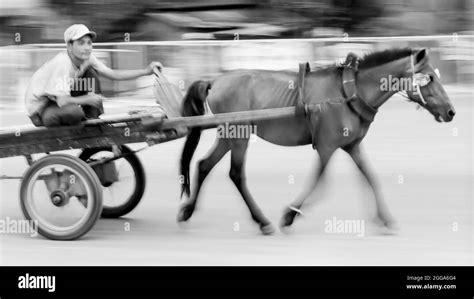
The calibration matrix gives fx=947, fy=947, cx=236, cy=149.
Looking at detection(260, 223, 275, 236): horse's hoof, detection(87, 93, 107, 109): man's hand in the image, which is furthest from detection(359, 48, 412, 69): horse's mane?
detection(87, 93, 107, 109): man's hand

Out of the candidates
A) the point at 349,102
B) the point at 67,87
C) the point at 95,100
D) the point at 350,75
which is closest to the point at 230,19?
the point at 350,75

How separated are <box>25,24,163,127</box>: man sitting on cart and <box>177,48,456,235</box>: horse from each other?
679 millimetres

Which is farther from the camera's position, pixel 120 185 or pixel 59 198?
pixel 120 185

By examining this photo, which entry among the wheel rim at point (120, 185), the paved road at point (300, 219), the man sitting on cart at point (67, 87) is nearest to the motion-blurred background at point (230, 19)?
the paved road at point (300, 219)

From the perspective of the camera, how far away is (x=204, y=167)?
24.9 feet

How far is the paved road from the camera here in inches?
270

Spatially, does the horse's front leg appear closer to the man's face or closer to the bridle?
the bridle

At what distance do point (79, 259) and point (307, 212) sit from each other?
233 cm

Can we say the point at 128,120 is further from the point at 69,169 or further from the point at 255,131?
the point at 255,131

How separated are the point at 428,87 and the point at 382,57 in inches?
17.0

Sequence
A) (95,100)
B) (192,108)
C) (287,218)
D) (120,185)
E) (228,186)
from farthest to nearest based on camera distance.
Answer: (228,186), (120,185), (192,108), (287,218), (95,100)

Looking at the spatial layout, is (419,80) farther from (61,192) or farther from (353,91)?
(61,192)

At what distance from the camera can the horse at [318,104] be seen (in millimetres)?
7266

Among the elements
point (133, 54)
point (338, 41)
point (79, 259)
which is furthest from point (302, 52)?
point (79, 259)
